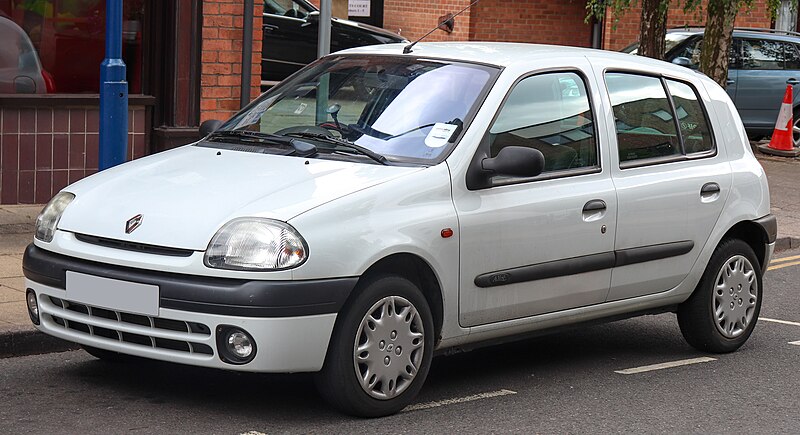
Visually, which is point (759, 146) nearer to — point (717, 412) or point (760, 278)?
point (760, 278)

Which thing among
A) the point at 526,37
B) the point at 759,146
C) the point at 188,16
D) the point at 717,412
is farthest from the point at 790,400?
the point at 526,37

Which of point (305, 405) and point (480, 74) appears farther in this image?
point (480, 74)

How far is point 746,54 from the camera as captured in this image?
19062mm

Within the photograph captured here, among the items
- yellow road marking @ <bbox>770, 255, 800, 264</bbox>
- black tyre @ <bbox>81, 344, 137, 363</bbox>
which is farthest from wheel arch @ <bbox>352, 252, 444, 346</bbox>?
yellow road marking @ <bbox>770, 255, 800, 264</bbox>

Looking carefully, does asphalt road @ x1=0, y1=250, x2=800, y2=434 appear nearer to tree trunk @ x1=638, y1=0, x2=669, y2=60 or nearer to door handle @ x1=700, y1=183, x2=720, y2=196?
door handle @ x1=700, y1=183, x2=720, y2=196

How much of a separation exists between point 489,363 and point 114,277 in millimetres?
2362

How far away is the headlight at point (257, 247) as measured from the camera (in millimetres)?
5297

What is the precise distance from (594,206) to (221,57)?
5.71 meters

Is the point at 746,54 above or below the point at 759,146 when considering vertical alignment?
above

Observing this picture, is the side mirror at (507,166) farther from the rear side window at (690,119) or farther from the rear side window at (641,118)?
the rear side window at (690,119)

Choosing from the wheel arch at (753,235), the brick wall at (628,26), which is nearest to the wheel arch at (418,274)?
the wheel arch at (753,235)

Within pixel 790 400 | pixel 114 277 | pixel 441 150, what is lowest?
pixel 790 400

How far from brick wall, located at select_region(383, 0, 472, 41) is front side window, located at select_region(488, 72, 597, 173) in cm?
1687

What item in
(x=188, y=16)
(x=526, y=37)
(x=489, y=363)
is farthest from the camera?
(x=526, y=37)
